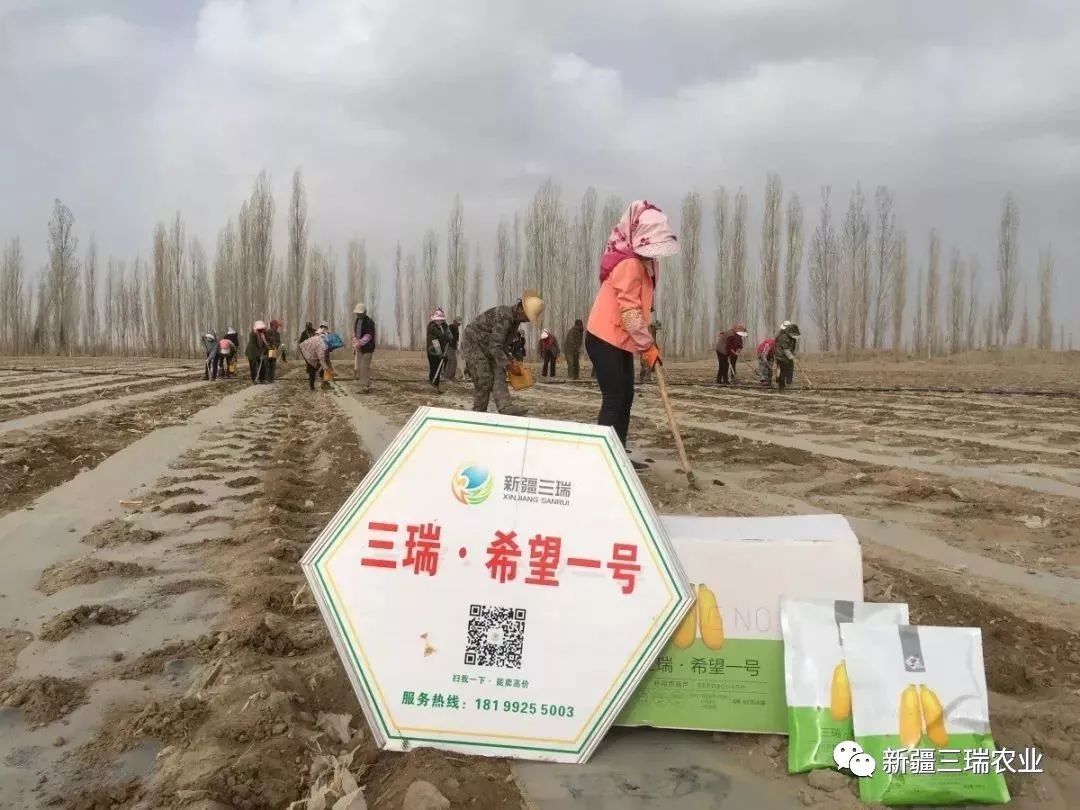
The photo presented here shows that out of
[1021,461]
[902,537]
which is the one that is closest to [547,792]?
[902,537]

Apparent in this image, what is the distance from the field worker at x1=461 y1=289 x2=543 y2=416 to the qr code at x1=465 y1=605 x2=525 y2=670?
15.1ft

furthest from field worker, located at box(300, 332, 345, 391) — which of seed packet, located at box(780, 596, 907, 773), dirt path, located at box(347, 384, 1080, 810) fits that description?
seed packet, located at box(780, 596, 907, 773)

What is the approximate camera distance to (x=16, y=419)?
29.1ft

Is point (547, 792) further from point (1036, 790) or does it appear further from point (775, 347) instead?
point (775, 347)

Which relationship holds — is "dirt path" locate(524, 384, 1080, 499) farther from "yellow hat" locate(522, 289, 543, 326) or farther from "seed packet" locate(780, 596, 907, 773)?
"seed packet" locate(780, 596, 907, 773)

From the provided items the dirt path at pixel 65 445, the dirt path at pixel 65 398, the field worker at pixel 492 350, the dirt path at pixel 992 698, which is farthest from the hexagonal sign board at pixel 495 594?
the dirt path at pixel 65 398

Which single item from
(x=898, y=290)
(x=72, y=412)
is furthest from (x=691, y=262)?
(x=72, y=412)

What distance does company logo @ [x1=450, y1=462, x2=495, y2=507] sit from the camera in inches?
76.8

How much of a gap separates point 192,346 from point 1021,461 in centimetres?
4749

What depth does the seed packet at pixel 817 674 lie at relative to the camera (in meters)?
1.83

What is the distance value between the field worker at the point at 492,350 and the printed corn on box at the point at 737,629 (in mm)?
4473

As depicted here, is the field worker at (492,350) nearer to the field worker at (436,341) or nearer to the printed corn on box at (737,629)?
the printed corn on box at (737,629)

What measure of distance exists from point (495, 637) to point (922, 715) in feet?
3.24

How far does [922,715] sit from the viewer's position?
178 centimetres
